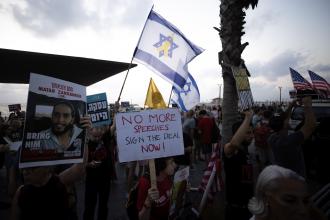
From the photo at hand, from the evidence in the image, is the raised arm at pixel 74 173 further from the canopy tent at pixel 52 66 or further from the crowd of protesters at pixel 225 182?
the canopy tent at pixel 52 66

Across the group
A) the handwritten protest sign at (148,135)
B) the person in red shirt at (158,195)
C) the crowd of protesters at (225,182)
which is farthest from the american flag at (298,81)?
the person in red shirt at (158,195)

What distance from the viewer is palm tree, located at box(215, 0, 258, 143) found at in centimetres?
803

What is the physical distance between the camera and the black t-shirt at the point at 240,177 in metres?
3.59

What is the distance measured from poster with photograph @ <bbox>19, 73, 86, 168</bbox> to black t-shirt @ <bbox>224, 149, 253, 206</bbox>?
189cm

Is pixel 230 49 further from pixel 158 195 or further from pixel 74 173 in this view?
pixel 74 173

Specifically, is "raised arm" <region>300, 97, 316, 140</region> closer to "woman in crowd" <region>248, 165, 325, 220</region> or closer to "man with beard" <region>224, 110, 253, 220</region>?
"man with beard" <region>224, 110, 253, 220</region>

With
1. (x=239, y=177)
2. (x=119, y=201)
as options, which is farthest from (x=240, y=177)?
(x=119, y=201)

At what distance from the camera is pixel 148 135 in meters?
3.24

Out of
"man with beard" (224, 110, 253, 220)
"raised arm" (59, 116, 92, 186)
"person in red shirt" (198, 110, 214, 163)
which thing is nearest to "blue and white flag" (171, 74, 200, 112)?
"person in red shirt" (198, 110, 214, 163)

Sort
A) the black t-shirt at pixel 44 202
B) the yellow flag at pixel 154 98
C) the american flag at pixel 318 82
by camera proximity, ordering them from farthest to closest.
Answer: the american flag at pixel 318 82, the yellow flag at pixel 154 98, the black t-shirt at pixel 44 202

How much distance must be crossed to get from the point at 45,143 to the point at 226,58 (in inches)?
262

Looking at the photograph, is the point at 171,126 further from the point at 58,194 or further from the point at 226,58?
the point at 226,58

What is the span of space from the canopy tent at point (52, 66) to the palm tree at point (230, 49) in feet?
9.14

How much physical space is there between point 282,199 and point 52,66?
8.94 m
